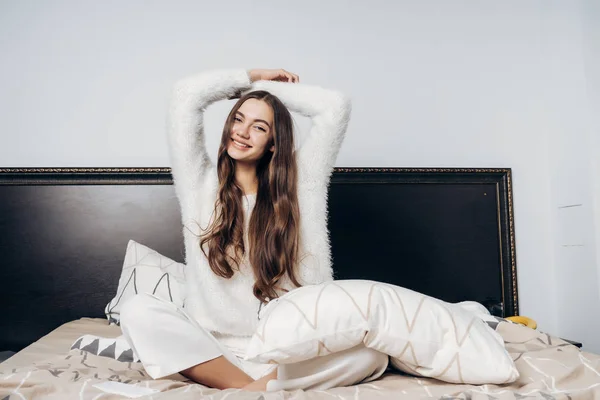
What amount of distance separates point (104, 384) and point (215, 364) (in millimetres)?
286

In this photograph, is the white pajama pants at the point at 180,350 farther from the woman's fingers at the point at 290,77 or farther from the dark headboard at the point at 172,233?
the dark headboard at the point at 172,233

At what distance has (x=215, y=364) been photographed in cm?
139

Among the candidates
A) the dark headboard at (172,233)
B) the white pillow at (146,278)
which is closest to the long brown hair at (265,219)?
the white pillow at (146,278)

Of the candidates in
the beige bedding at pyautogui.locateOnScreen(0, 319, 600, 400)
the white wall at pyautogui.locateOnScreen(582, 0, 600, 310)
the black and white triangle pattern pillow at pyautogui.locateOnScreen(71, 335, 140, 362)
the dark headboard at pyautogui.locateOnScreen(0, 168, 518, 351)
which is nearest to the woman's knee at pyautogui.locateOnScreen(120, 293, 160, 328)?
the beige bedding at pyautogui.locateOnScreen(0, 319, 600, 400)

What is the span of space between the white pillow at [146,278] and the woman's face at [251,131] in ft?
2.46

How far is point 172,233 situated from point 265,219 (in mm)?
921

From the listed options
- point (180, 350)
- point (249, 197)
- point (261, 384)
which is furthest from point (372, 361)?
point (249, 197)

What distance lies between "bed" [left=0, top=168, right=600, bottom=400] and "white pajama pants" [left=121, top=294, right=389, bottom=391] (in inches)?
30.4

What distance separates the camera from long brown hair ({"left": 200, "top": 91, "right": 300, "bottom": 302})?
5.61 feet

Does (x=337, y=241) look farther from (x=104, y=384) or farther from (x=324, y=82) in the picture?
(x=104, y=384)

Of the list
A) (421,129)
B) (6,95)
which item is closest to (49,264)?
(6,95)

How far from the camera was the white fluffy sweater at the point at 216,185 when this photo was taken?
1.70 meters

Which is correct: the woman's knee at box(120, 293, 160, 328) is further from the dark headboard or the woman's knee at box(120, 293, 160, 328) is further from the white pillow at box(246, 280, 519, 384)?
the dark headboard

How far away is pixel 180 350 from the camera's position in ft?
4.52
